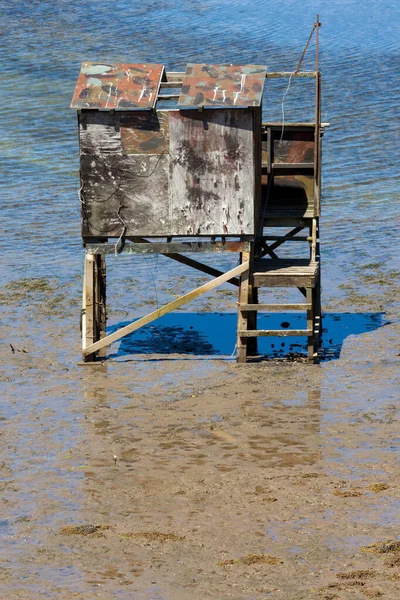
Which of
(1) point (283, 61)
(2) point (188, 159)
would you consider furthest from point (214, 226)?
(1) point (283, 61)

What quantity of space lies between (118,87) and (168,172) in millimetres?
1554

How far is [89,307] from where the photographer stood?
19.5 meters

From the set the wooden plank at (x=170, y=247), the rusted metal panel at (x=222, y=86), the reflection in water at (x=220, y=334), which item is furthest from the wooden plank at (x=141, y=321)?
the rusted metal panel at (x=222, y=86)

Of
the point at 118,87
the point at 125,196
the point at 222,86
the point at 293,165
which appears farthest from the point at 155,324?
the point at 222,86

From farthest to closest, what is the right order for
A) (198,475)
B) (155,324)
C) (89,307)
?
(155,324) < (89,307) < (198,475)

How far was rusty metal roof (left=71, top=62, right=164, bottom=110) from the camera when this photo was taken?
18.9m

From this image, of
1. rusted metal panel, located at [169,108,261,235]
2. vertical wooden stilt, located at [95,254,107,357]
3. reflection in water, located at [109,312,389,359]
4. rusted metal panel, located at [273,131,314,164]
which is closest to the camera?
rusted metal panel, located at [169,108,261,235]

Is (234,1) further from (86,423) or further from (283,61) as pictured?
(86,423)

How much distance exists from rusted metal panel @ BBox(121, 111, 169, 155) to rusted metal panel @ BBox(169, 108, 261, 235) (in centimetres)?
14

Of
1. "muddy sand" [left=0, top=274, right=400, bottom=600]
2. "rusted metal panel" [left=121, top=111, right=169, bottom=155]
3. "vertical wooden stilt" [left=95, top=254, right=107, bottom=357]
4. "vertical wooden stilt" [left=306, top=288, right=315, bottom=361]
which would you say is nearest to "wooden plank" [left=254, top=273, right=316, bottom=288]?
"vertical wooden stilt" [left=306, top=288, right=315, bottom=361]

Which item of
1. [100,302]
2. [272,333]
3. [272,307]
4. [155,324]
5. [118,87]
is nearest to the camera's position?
[272,307]

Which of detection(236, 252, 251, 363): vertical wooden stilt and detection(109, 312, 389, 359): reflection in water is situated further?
detection(109, 312, 389, 359): reflection in water

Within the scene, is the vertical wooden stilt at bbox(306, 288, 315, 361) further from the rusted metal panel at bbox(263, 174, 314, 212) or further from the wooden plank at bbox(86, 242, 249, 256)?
Result: the rusted metal panel at bbox(263, 174, 314, 212)

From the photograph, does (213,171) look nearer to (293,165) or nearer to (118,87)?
(118,87)
